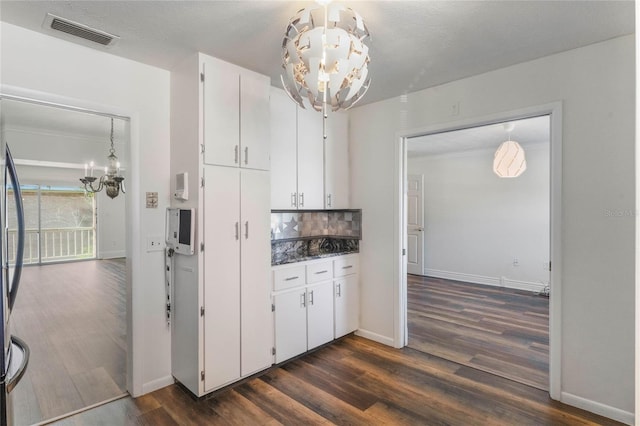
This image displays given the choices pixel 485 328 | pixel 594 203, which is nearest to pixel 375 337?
pixel 485 328

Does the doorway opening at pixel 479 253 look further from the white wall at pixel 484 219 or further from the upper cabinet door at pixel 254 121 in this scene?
the upper cabinet door at pixel 254 121

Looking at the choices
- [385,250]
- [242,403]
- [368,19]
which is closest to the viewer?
[368,19]

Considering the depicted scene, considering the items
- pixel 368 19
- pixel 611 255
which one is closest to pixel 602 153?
pixel 611 255

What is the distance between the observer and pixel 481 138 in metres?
5.03

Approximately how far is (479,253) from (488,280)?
0.49m

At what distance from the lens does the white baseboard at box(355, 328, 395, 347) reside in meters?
3.33

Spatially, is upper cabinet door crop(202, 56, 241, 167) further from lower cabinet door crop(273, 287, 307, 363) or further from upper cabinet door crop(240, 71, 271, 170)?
lower cabinet door crop(273, 287, 307, 363)

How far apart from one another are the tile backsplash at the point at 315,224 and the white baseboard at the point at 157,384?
5.01ft

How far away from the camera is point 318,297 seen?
3182 mm

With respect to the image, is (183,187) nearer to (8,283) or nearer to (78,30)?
(78,30)

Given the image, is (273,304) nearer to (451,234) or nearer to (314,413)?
(314,413)

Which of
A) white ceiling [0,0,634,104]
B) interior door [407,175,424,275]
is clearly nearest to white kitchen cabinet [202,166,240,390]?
white ceiling [0,0,634,104]

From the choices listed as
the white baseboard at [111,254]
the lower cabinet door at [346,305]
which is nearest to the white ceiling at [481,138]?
the lower cabinet door at [346,305]

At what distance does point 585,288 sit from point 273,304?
90.8 inches
